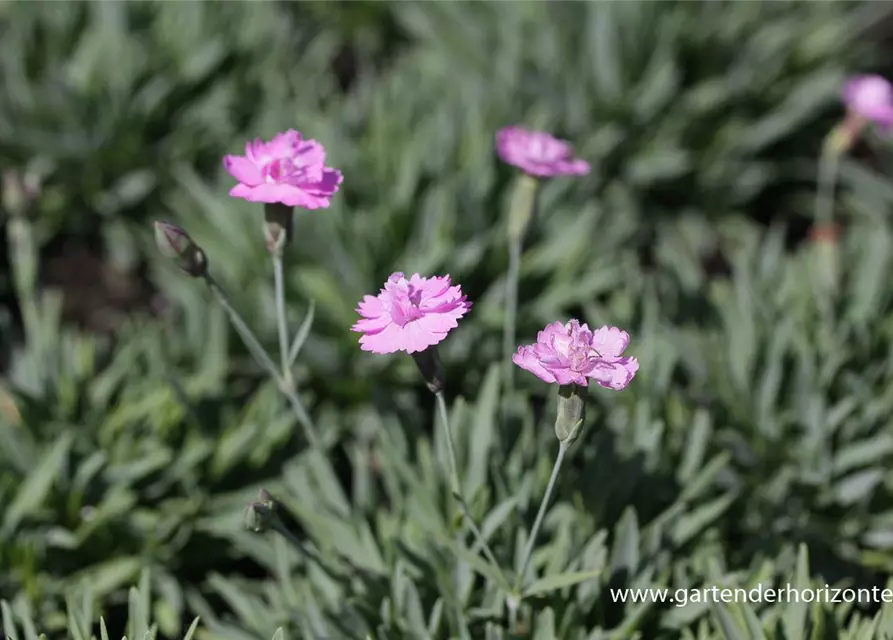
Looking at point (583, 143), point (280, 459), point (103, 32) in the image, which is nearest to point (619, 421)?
point (280, 459)

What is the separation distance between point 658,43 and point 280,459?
1701mm

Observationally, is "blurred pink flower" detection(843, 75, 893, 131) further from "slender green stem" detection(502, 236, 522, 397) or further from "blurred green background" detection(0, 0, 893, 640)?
"slender green stem" detection(502, 236, 522, 397)

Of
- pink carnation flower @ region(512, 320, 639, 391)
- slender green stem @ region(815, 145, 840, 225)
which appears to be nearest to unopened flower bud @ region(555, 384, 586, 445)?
pink carnation flower @ region(512, 320, 639, 391)

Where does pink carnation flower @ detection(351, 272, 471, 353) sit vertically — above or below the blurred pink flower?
above

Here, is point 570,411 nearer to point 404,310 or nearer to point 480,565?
point 404,310

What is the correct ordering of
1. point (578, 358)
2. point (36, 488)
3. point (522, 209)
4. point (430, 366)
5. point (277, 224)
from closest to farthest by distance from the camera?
point (578, 358), point (430, 366), point (277, 224), point (522, 209), point (36, 488)

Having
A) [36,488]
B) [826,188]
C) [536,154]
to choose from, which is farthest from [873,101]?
[36,488]

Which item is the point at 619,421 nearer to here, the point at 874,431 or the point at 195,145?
the point at 874,431

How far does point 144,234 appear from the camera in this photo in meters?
2.66

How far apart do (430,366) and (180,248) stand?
39 centimetres

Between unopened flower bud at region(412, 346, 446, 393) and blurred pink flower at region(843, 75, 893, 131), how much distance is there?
1475mm

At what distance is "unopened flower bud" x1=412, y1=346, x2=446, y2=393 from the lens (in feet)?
4.09

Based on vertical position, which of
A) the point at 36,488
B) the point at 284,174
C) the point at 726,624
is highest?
the point at 284,174

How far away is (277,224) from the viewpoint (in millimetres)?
1361
